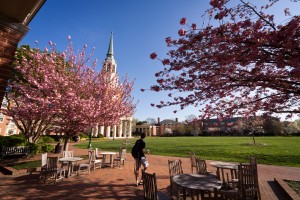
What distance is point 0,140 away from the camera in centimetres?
1755

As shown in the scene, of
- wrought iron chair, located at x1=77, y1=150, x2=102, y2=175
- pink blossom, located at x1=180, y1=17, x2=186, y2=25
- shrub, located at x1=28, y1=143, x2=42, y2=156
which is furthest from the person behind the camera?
shrub, located at x1=28, y1=143, x2=42, y2=156

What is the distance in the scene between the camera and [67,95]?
1102cm

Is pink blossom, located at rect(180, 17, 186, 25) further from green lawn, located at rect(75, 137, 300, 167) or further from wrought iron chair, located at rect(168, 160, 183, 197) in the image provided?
green lawn, located at rect(75, 137, 300, 167)

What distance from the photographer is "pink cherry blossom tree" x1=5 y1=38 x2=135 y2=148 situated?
11.1 metres

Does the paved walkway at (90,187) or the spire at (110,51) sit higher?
the spire at (110,51)

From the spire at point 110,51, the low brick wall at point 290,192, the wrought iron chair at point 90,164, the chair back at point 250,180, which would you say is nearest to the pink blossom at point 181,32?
the chair back at point 250,180

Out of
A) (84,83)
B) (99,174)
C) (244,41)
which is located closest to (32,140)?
(84,83)

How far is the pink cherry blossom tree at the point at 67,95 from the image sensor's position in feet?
36.3

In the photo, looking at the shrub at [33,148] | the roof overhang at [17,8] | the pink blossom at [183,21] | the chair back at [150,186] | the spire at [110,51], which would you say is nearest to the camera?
the roof overhang at [17,8]

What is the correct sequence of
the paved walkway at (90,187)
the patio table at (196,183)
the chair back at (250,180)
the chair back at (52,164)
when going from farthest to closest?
the chair back at (52,164), the paved walkway at (90,187), the chair back at (250,180), the patio table at (196,183)

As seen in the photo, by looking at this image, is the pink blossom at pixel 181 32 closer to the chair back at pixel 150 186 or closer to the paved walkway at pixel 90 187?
the chair back at pixel 150 186

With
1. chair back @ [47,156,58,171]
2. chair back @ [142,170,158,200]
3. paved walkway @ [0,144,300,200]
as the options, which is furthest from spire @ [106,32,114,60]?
chair back @ [142,170,158,200]

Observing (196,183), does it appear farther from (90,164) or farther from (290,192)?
(90,164)

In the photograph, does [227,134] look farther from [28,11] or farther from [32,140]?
[28,11]
